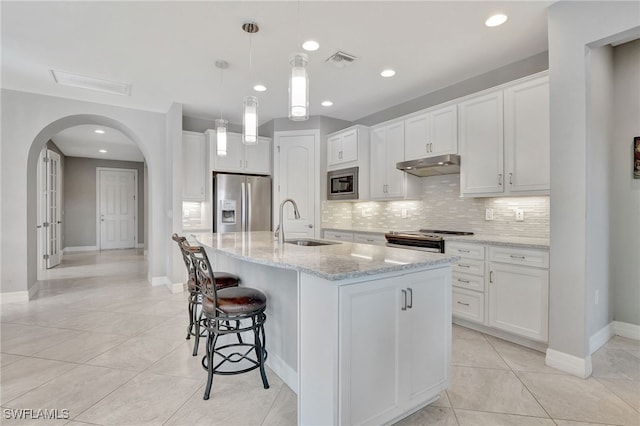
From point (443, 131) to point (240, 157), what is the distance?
3.11 metres

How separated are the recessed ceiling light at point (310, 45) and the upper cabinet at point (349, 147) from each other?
1.76 meters

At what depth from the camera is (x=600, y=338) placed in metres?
2.62

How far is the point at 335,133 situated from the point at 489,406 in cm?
395

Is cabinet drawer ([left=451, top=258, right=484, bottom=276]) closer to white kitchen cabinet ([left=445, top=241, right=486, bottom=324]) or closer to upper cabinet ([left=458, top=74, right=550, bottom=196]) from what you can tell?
white kitchen cabinet ([left=445, top=241, right=486, bottom=324])

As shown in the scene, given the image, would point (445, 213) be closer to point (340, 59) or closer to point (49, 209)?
point (340, 59)

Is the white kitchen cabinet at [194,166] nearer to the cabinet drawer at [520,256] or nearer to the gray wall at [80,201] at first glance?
the cabinet drawer at [520,256]

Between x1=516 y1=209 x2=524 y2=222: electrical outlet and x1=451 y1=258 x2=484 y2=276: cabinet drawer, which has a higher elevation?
x1=516 y1=209 x2=524 y2=222: electrical outlet

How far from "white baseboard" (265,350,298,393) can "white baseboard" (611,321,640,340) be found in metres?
2.96

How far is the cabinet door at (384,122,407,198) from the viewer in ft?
13.4

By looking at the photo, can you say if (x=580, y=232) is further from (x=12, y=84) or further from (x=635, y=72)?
(x=12, y=84)

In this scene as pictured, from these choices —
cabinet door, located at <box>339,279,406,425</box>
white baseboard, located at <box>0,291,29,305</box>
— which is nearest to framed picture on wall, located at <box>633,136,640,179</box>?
cabinet door, located at <box>339,279,406,425</box>

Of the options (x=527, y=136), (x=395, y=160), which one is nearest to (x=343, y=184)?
(x=395, y=160)

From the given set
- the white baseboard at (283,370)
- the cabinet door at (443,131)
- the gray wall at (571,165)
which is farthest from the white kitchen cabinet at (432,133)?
the white baseboard at (283,370)

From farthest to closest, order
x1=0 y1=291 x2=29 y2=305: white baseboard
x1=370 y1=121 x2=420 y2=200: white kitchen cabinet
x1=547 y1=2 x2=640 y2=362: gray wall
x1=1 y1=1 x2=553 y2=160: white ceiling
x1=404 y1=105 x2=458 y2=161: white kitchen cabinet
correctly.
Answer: x1=370 y1=121 x2=420 y2=200: white kitchen cabinet < x1=0 y1=291 x2=29 y2=305: white baseboard < x1=404 y1=105 x2=458 y2=161: white kitchen cabinet < x1=1 y1=1 x2=553 y2=160: white ceiling < x1=547 y1=2 x2=640 y2=362: gray wall
